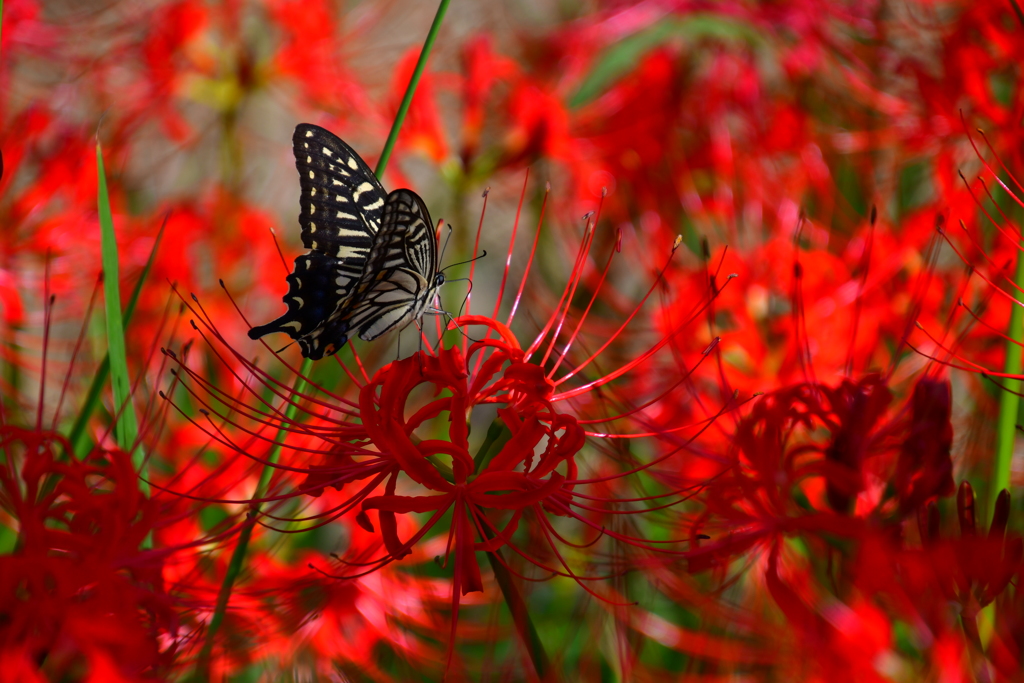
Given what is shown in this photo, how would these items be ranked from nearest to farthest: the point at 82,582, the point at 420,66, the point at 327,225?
the point at 82,582
the point at 420,66
the point at 327,225

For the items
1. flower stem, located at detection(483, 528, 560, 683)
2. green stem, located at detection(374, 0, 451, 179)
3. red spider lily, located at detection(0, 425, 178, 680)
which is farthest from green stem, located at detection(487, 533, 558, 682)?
green stem, located at detection(374, 0, 451, 179)

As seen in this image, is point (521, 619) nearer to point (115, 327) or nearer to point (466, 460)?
point (466, 460)

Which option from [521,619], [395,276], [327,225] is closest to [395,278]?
[395,276]

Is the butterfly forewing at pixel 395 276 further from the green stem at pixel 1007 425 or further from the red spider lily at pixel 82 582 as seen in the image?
the green stem at pixel 1007 425

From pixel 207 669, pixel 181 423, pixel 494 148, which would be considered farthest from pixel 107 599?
pixel 494 148

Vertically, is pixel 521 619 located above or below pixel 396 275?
below

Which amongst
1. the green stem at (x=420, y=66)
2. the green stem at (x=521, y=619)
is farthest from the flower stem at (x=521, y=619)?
the green stem at (x=420, y=66)

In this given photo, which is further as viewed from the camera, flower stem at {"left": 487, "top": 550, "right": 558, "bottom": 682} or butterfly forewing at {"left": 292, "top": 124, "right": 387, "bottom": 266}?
butterfly forewing at {"left": 292, "top": 124, "right": 387, "bottom": 266}

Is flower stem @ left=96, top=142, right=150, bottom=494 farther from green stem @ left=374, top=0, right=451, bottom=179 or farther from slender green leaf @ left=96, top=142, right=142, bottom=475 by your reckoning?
green stem @ left=374, top=0, right=451, bottom=179
